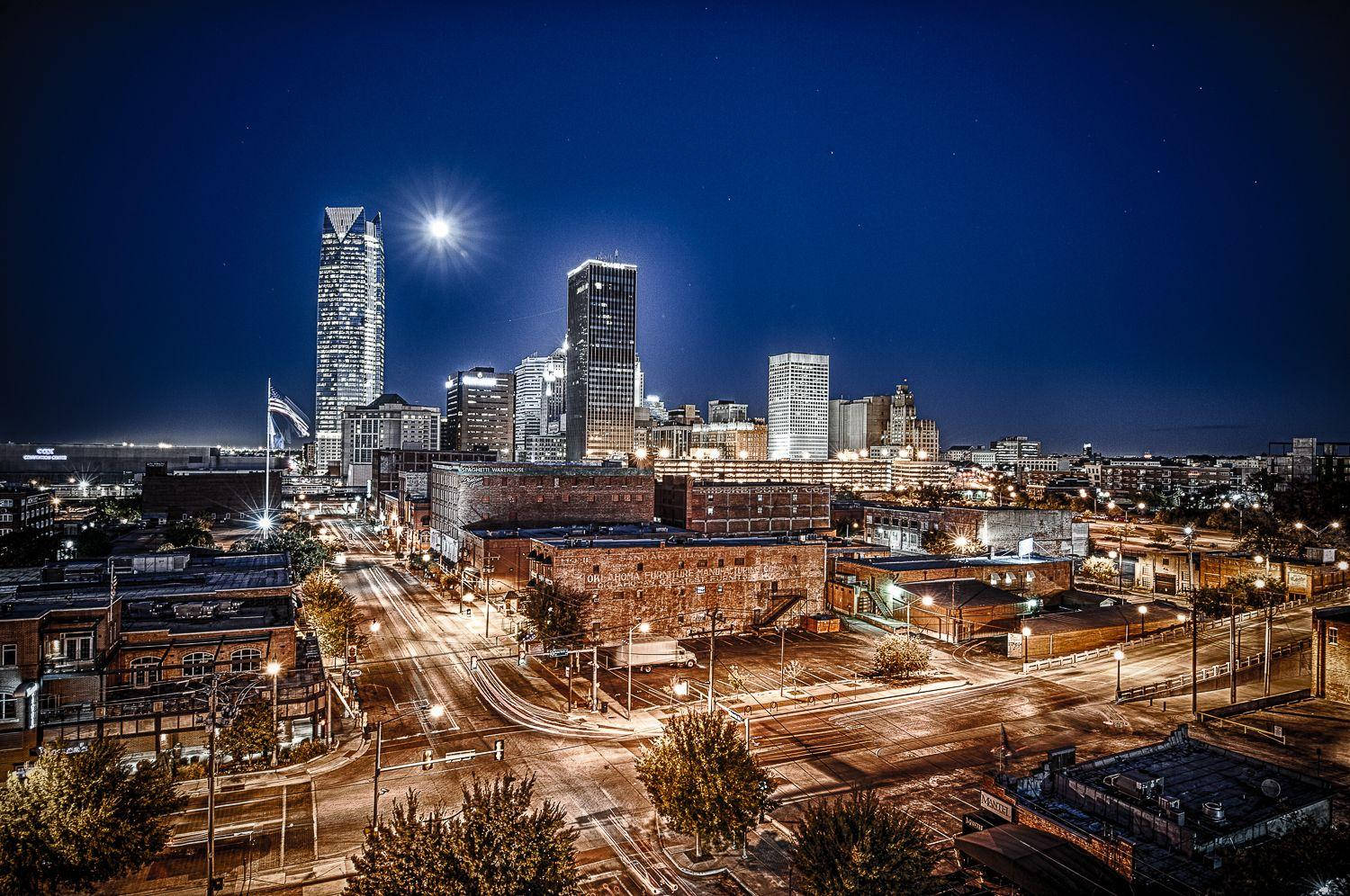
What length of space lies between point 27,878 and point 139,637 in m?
20.0

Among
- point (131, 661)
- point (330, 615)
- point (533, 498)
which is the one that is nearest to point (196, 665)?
point (131, 661)

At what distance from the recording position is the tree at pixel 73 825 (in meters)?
18.0

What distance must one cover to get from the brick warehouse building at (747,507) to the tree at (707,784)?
80785 millimetres

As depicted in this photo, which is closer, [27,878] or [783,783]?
[27,878]

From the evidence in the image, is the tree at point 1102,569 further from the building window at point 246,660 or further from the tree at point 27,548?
the tree at point 27,548

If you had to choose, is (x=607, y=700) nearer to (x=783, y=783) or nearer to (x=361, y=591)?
(x=783, y=783)

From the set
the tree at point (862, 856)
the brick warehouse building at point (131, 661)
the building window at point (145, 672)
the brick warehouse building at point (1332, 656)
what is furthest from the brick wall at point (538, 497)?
the tree at point (862, 856)

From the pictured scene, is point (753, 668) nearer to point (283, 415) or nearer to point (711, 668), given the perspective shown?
point (711, 668)

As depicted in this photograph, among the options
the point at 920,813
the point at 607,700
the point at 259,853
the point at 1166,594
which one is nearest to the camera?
the point at 259,853

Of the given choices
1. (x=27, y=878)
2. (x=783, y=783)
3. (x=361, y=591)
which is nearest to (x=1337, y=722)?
(x=783, y=783)

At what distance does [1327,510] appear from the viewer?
110 meters

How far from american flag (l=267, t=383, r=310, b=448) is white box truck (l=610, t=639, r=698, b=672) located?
44117mm

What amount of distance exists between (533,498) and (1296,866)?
280 ft

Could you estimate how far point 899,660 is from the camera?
4325 centimetres
